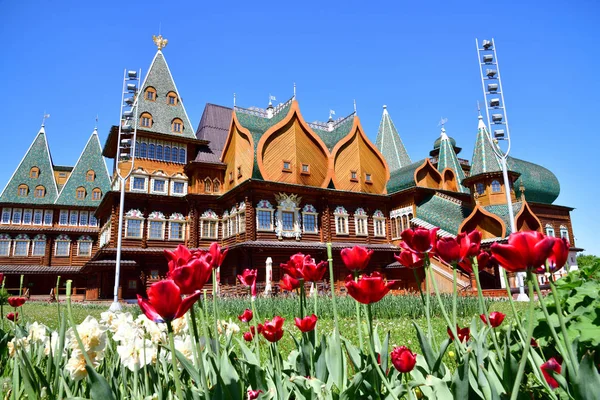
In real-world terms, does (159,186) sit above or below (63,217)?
below

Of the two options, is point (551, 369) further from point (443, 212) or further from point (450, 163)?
point (450, 163)

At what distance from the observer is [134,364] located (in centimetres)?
218

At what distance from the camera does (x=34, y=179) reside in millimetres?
37844

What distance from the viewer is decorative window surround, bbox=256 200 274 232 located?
23.3 metres

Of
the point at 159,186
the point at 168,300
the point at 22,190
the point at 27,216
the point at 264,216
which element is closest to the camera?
the point at 168,300

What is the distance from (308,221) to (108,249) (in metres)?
12.1

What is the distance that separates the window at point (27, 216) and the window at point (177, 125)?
18658 mm

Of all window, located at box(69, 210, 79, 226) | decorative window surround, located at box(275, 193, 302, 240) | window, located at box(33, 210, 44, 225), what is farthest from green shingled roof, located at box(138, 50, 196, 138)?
window, located at box(33, 210, 44, 225)

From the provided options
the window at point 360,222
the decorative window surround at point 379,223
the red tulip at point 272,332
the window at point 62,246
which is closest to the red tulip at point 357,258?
the red tulip at point 272,332

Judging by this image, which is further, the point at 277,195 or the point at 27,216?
the point at 27,216

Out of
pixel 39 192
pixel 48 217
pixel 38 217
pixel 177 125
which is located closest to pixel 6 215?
pixel 38 217

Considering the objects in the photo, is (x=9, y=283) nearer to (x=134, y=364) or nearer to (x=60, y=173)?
(x=60, y=173)

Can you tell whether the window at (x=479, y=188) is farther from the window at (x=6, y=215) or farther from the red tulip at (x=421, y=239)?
the window at (x=6, y=215)

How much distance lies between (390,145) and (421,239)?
1379 inches
